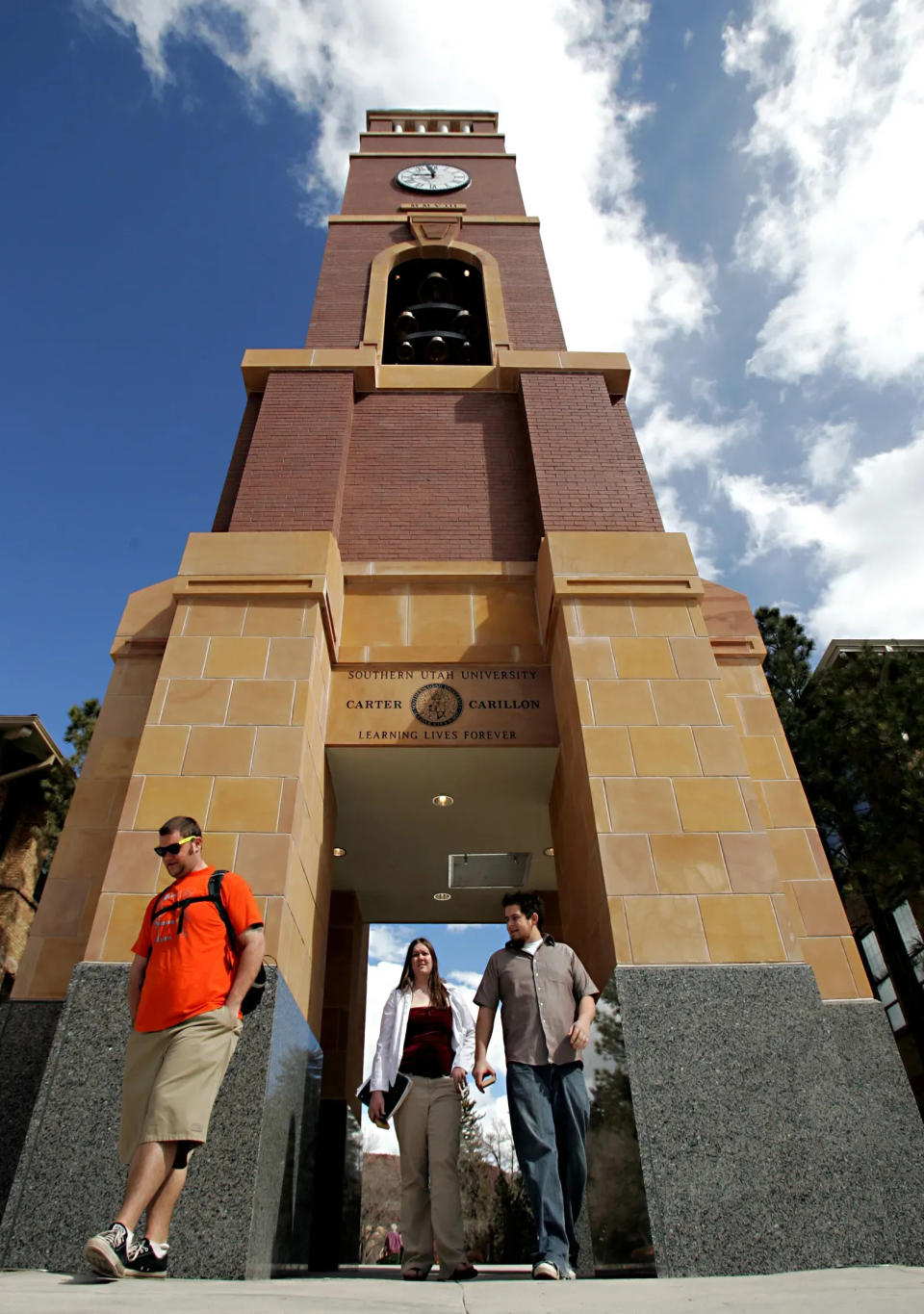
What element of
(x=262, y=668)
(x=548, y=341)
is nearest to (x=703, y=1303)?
(x=262, y=668)

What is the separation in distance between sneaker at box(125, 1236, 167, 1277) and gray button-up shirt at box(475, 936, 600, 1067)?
1980 mm

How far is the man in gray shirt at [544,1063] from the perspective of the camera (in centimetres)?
384

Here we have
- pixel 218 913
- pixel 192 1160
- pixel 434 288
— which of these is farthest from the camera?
pixel 434 288

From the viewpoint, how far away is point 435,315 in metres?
12.5

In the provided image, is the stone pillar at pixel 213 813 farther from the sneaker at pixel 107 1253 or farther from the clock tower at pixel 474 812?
the sneaker at pixel 107 1253

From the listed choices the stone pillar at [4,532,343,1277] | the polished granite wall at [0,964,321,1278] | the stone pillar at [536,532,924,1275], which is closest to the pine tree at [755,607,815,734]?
the stone pillar at [536,532,924,1275]

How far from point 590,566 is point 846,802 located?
34.0ft

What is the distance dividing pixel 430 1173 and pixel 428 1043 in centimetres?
67

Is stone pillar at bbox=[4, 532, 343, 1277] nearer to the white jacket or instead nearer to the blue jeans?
the white jacket

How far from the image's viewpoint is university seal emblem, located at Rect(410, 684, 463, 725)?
7043 mm

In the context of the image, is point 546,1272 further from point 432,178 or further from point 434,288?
point 432,178

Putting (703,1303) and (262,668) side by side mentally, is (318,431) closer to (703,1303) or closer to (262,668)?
(262,668)

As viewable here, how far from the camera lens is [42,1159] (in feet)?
13.2

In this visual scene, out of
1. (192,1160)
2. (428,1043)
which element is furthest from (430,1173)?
(192,1160)
